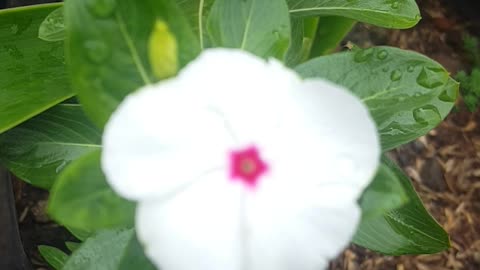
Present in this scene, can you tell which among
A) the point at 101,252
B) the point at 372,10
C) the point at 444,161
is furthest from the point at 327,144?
the point at 444,161

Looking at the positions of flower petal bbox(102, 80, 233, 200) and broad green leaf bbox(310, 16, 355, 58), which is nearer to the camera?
flower petal bbox(102, 80, 233, 200)

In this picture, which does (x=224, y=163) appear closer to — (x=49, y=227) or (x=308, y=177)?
(x=308, y=177)

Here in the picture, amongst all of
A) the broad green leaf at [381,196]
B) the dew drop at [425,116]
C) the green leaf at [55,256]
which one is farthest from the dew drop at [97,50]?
the green leaf at [55,256]

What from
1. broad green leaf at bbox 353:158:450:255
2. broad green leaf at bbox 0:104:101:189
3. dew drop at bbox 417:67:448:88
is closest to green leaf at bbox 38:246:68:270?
broad green leaf at bbox 0:104:101:189

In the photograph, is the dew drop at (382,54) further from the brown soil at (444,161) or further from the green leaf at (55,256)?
the brown soil at (444,161)

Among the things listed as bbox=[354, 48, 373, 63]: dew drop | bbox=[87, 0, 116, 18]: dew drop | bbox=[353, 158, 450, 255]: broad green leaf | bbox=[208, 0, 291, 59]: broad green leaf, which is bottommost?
bbox=[353, 158, 450, 255]: broad green leaf

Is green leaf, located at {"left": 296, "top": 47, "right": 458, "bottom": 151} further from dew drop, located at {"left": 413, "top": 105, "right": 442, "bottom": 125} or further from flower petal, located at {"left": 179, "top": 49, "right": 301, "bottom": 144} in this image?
flower petal, located at {"left": 179, "top": 49, "right": 301, "bottom": 144}

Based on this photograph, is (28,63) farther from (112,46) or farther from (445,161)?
(445,161)
